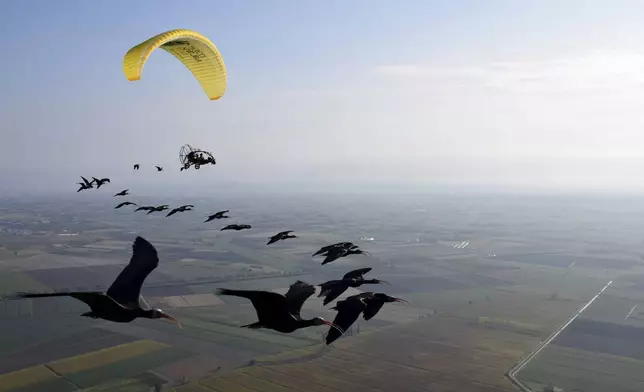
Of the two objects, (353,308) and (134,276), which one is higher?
(134,276)

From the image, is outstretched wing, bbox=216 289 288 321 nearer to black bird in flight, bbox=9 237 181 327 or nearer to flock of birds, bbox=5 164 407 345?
flock of birds, bbox=5 164 407 345

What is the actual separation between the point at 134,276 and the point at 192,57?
8652 millimetres

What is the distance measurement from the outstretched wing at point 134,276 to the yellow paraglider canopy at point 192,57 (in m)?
5.45

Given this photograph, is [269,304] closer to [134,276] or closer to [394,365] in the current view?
[134,276]

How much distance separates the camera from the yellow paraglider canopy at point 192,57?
41.5 ft

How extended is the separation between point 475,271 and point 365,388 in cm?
6613

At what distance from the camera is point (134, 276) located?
9.18m

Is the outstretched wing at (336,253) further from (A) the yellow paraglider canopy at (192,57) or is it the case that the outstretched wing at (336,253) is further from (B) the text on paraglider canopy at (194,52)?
(B) the text on paraglider canopy at (194,52)

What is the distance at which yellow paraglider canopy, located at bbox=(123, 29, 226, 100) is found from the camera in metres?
12.7

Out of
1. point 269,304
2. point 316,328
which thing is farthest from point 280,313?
point 316,328

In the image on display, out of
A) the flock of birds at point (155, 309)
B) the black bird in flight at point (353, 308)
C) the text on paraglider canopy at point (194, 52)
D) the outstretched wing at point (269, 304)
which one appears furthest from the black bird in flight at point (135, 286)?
the text on paraglider canopy at point (194, 52)

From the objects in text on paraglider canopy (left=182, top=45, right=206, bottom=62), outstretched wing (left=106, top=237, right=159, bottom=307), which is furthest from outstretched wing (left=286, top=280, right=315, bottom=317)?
text on paraglider canopy (left=182, top=45, right=206, bottom=62)

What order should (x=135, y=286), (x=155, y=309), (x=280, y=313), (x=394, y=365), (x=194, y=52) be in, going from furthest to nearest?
(x=394, y=365), (x=194, y=52), (x=280, y=313), (x=135, y=286), (x=155, y=309)

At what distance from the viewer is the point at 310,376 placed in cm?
3209
